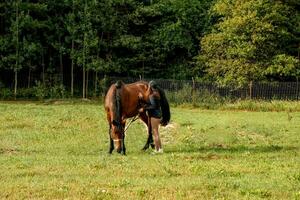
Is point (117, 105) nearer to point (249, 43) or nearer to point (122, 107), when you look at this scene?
point (122, 107)

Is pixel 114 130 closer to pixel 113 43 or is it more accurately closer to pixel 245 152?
pixel 245 152

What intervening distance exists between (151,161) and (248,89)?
28725mm

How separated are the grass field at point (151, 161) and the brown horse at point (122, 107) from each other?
0.53 metres

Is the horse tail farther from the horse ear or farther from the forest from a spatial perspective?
the forest

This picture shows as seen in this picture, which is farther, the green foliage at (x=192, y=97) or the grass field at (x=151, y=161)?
the green foliage at (x=192, y=97)

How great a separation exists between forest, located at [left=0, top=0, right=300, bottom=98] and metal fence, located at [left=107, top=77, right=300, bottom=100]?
87 centimetres

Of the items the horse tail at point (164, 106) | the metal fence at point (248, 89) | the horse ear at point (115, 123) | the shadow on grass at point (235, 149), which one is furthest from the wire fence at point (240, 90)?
the horse ear at point (115, 123)

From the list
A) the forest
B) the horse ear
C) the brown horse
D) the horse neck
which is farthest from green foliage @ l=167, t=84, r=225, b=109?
the horse ear

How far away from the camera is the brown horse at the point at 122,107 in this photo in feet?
52.8

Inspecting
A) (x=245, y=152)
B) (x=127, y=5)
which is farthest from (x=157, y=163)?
(x=127, y=5)

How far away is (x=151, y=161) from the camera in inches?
567

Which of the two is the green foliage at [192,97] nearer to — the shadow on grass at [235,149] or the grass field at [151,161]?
the grass field at [151,161]

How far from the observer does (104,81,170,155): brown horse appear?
52.8 ft

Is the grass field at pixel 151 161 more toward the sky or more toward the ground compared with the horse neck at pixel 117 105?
more toward the ground
